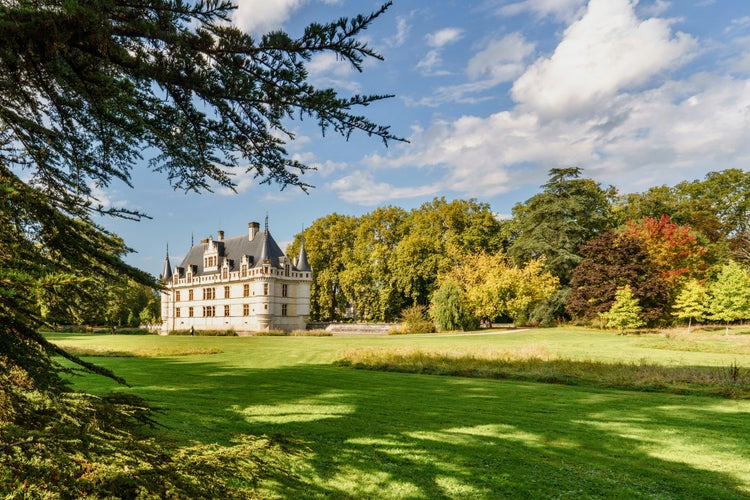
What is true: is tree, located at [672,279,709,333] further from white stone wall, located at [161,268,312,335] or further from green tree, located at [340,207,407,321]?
white stone wall, located at [161,268,312,335]

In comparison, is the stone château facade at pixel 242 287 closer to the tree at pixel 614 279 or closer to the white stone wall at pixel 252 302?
the white stone wall at pixel 252 302

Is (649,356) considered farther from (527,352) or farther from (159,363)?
(159,363)

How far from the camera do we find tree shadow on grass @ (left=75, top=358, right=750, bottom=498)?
456 cm

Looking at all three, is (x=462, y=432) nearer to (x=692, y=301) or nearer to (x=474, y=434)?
(x=474, y=434)

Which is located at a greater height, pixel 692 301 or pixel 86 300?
pixel 86 300

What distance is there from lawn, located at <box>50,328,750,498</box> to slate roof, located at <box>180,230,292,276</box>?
94.0ft

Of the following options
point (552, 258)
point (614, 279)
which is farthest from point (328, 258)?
point (614, 279)

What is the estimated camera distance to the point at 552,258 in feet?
119

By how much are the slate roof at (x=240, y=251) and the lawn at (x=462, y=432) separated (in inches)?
1128

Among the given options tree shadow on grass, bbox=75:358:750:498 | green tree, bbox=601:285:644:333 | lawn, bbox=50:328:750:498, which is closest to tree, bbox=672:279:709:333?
green tree, bbox=601:285:644:333

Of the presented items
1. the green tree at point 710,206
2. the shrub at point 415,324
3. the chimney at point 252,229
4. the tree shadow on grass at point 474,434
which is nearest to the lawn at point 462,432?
the tree shadow on grass at point 474,434

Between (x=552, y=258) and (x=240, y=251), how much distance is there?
93.9ft

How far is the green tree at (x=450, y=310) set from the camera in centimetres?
3166

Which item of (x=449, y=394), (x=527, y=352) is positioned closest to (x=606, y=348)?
(x=527, y=352)
